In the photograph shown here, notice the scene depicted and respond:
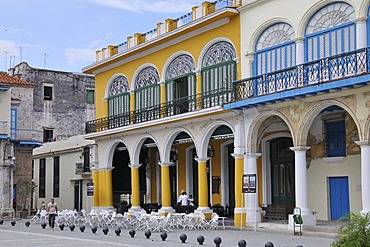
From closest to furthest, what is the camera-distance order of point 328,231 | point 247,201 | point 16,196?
point 328,231
point 247,201
point 16,196

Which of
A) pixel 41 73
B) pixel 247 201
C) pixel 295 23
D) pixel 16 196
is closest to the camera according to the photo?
pixel 295 23

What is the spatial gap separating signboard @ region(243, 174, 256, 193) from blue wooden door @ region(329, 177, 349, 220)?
10.6 feet

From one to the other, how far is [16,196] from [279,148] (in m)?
16.8

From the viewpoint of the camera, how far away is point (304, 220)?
20.3 metres

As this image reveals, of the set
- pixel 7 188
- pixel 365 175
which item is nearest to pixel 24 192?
pixel 7 188

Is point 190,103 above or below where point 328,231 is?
above

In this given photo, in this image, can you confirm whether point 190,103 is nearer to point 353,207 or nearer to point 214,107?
point 214,107

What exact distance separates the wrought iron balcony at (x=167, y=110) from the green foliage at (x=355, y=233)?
13727mm

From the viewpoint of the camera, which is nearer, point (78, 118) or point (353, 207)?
point (353, 207)

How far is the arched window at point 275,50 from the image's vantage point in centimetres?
2178

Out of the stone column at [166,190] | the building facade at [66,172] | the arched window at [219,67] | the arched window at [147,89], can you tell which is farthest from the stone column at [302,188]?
the building facade at [66,172]

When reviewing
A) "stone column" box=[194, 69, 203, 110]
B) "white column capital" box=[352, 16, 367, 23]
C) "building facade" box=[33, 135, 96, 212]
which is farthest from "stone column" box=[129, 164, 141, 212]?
"white column capital" box=[352, 16, 367, 23]

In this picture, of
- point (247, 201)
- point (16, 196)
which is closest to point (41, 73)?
point (16, 196)

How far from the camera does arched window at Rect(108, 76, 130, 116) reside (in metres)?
30.7
